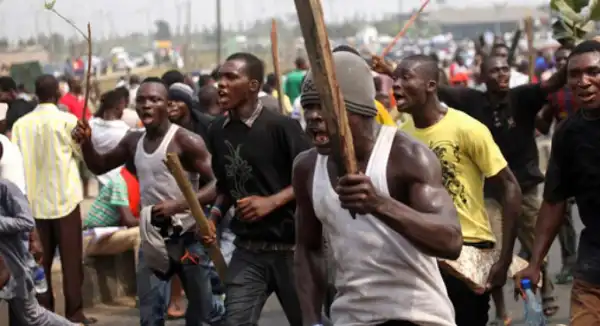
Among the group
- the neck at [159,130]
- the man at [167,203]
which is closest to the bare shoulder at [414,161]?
the man at [167,203]

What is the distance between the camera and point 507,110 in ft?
29.7

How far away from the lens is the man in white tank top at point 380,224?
4.44 metres

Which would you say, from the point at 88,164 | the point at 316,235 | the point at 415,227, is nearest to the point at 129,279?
the point at 88,164

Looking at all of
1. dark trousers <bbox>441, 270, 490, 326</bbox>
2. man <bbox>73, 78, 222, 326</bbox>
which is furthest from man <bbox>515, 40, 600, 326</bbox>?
man <bbox>73, 78, 222, 326</bbox>

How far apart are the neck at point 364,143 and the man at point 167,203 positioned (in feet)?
11.0

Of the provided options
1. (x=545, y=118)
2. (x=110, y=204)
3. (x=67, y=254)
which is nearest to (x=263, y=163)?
(x=67, y=254)

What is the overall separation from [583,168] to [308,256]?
4.48 feet

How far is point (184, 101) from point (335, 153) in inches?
238

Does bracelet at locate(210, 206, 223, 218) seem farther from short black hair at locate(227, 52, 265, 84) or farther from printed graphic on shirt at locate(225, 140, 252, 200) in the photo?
short black hair at locate(227, 52, 265, 84)

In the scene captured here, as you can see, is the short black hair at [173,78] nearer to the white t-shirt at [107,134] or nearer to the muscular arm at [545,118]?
the white t-shirt at [107,134]

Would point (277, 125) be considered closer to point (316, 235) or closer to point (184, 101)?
point (316, 235)

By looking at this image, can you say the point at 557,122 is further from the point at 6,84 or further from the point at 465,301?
the point at 6,84

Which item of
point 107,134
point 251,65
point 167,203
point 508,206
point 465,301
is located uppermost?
point 251,65

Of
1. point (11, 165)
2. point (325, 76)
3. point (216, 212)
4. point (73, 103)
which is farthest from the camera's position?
point (73, 103)
